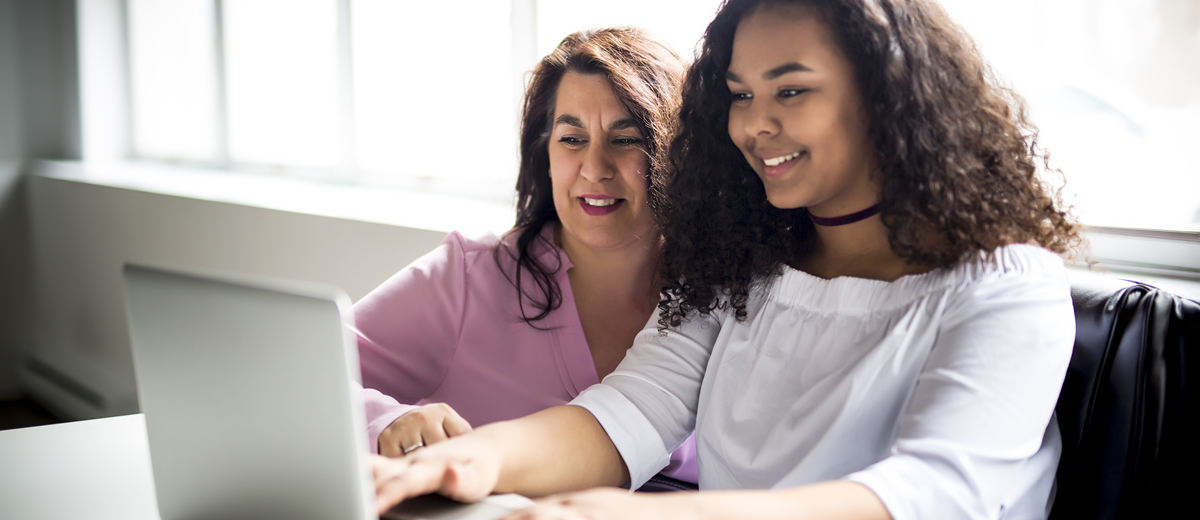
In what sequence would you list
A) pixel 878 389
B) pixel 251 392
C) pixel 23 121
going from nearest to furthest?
1. pixel 251 392
2. pixel 878 389
3. pixel 23 121

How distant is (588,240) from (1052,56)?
0.94m

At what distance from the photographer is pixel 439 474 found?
88 cm

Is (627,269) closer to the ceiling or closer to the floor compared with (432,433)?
closer to the ceiling

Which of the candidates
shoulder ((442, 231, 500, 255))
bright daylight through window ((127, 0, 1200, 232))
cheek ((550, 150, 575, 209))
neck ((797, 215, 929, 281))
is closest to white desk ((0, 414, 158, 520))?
shoulder ((442, 231, 500, 255))

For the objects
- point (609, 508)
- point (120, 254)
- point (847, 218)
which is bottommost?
point (120, 254)

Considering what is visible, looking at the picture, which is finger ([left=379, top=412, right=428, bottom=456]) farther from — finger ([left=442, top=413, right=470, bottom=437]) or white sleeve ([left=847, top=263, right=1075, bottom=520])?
white sleeve ([left=847, top=263, right=1075, bottom=520])

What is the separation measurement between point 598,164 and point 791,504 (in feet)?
2.60

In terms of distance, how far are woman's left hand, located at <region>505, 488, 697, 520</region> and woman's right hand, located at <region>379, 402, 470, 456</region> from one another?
1.09ft

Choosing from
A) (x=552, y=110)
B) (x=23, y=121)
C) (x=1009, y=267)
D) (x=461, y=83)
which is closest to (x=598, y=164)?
(x=552, y=110)

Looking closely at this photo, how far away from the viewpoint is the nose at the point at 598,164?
145cm

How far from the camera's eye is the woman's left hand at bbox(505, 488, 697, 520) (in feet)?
2.40

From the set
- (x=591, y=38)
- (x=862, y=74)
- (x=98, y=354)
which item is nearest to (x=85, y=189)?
(x=98, y=354)

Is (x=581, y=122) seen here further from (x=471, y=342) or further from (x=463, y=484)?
(x=463, y=484)

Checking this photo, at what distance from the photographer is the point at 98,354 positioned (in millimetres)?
4035
